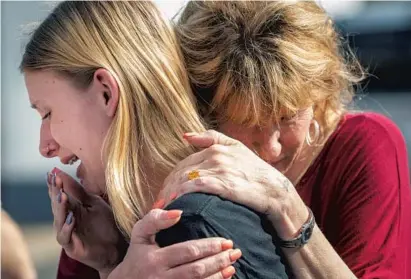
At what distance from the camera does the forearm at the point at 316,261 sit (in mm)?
1550

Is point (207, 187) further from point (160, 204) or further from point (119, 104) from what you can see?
point (119, 104)

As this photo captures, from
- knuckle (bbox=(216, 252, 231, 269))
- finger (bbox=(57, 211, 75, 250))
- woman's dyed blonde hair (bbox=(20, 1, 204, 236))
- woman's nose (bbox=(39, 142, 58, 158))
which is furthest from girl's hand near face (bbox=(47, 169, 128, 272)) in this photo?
knuckle (bbox=(216, 252, 231, 269))

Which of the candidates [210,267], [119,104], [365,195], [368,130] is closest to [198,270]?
[210,267]

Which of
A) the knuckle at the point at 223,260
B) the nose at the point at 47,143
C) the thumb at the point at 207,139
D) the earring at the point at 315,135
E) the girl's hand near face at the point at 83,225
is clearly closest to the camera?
the knuckle at the point at 223,260

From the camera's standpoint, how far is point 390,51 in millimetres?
6762

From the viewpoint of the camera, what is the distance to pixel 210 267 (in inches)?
54.1

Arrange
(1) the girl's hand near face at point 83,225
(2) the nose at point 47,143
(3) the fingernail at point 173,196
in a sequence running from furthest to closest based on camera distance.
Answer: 1. (1) the girl's hand near face at point 83,225
2. (2) the nose at point 47,143
3. (3) the fingernail at point 173,196

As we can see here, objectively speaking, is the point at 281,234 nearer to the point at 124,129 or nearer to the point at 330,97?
the point at 124,129

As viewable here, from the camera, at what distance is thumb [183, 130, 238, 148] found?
5.18 ft

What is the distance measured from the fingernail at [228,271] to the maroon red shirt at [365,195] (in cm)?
52

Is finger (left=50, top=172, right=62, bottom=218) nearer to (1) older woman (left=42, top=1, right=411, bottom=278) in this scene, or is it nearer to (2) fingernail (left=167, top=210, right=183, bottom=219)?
(1) older woman (left=42, top=1, right=411, bottom=278)

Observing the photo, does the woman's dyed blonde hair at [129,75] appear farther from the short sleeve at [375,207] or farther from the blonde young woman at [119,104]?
the short sleeve at [375,207]

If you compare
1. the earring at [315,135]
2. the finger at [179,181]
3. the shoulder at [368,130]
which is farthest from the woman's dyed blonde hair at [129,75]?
the shoulder at [368,130]

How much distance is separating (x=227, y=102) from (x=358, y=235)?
17.5 inches
